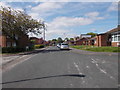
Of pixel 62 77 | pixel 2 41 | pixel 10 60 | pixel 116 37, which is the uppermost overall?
pixel 116 37

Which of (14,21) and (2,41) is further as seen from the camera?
(2,41)

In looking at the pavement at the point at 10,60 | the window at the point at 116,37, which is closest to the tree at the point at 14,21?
the pavement at the point at 10,60

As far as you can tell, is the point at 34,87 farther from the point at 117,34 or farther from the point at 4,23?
the point at 117,34

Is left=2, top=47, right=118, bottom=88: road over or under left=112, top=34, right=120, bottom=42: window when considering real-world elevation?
under

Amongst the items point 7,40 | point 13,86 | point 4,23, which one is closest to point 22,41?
point 7,40

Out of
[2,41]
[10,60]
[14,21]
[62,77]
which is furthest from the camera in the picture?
[2,41]

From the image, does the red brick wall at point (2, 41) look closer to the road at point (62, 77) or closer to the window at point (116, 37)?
the window at point (116, 37)

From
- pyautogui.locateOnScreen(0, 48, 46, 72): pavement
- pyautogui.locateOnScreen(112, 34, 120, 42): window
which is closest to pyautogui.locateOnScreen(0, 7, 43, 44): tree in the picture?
pyautogui.locateOnScreen(0, 48, 46, 72): pavement

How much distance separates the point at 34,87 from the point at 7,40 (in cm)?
3824

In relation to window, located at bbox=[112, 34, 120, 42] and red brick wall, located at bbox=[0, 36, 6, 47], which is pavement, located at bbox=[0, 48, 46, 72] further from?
red brick wall, located at bbox=[0, 36, 6, 47]

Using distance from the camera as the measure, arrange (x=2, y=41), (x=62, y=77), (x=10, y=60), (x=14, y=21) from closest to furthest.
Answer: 1. (x=62, y=77)
2. (x=10, y=60)
3. (x=14, y=21)
4. (x=2, y=41)

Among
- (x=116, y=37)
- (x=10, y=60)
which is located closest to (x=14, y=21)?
(x=10, y=60)

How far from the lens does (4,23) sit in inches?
1041

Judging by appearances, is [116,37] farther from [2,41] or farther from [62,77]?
[2,41]
